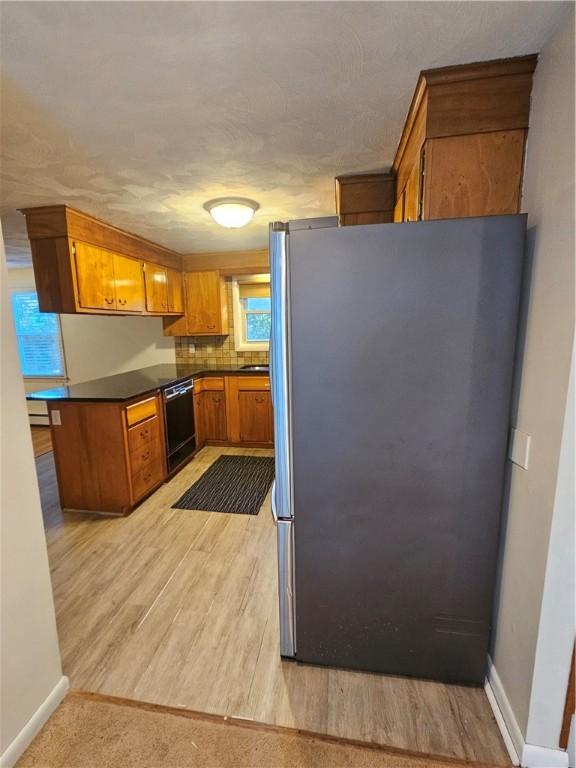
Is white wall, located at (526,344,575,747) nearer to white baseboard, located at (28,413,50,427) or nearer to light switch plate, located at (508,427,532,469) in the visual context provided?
light switch plate, located at (508,427,532,469)

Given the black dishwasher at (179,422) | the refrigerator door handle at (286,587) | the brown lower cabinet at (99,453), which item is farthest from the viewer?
the black dishwasher at (179,422)

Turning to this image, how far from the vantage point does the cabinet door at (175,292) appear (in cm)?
409

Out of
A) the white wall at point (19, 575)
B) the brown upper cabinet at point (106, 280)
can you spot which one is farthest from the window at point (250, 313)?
the white wall at point (19, 575)

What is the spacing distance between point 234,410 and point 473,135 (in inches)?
137

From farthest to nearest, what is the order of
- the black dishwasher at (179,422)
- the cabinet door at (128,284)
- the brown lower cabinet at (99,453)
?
the black dishwasher at (179,422), the cabinet door at (128,284), the brown lower cabinet at (99,453)

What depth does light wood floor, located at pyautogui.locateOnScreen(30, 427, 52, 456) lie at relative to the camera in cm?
433

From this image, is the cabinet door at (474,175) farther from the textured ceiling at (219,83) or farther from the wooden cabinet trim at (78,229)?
the wooden cabinet trim at (78,229)

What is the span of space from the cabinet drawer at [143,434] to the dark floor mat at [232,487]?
59 centimetres

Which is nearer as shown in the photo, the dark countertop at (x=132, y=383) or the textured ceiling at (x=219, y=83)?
the textured ceiling at (x=219, y=83)

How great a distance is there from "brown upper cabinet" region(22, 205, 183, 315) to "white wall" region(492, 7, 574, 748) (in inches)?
113

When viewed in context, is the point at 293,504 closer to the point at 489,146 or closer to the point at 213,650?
the point at 213,650

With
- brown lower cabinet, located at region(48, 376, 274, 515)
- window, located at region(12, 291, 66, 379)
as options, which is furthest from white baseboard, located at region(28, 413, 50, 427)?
brown lower cabinet, located at region(48, 376, 274, 515)

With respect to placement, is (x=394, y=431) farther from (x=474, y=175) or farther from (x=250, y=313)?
(x=250, y=313)

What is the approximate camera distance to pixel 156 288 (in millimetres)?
3826
